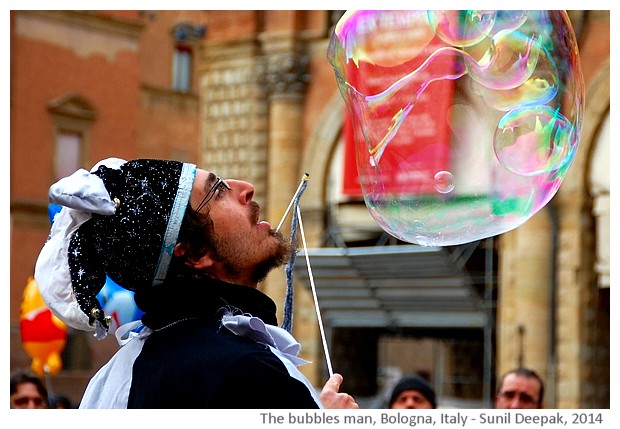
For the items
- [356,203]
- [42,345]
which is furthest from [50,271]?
[356,203]

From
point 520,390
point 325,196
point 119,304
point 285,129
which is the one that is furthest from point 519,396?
point 285,129

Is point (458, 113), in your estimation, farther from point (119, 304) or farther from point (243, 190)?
point (119, 304)

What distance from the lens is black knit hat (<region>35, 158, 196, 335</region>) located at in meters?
2.34

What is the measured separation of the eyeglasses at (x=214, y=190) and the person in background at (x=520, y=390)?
3.96 m

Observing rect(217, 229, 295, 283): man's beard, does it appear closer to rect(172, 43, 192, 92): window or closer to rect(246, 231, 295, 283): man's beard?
rect(246, 231, 295, 283): man's beard

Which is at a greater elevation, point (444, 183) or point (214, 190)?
point (444, 183)

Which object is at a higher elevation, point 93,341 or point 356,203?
point 356,203

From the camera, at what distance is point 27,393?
6.35 m

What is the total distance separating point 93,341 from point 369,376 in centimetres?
565

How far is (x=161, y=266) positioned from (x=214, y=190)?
0.56 feet

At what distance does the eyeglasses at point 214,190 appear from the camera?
2396 millimetres

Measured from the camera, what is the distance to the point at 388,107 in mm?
3865

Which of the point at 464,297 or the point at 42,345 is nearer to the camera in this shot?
the point at 42,345
